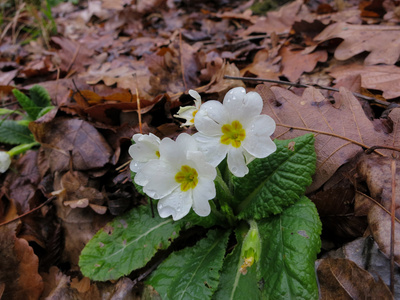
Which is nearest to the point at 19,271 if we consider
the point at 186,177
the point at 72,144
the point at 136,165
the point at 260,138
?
Answer: the point at 72,144

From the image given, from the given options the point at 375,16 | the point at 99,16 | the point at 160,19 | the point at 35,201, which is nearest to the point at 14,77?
the point at 35,201

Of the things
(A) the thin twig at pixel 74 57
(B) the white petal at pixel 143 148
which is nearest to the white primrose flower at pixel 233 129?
(B) the white petal at pixel 143 148

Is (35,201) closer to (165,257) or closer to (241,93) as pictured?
(165,257)

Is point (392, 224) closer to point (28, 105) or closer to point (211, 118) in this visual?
point (211, 118)

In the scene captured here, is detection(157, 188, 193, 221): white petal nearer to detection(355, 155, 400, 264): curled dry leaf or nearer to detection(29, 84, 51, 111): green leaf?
detection(355, 155, 400, 264): curled dry leaf

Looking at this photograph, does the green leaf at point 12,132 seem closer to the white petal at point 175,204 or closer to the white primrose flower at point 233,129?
the white petal at point 175,204

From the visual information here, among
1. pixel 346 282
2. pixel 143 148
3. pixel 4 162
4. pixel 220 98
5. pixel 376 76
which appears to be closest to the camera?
pixel 346 282
